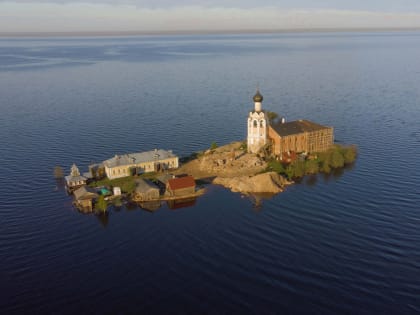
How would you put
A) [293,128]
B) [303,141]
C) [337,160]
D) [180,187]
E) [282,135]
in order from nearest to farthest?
[180,187]
[337,160]
[282,135]
[303,141]
[293,128]

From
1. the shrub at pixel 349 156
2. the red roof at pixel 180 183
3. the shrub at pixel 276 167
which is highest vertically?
the shrub at pixel 349 156

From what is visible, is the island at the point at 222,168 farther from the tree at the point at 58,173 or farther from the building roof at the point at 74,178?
the tree at the point at 58,173

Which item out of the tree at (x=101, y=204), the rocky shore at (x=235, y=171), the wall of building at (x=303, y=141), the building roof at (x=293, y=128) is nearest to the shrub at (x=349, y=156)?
the wall of building at (x=303, y=141)

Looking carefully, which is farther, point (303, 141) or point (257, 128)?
point (303, 141)

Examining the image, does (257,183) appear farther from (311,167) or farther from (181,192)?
(311,167)

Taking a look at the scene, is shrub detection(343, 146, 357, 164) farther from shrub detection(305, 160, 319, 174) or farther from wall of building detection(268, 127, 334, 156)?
shrub detection(305, 160, 319, 174)

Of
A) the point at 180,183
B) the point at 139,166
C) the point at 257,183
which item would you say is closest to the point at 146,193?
the point at 180,183
